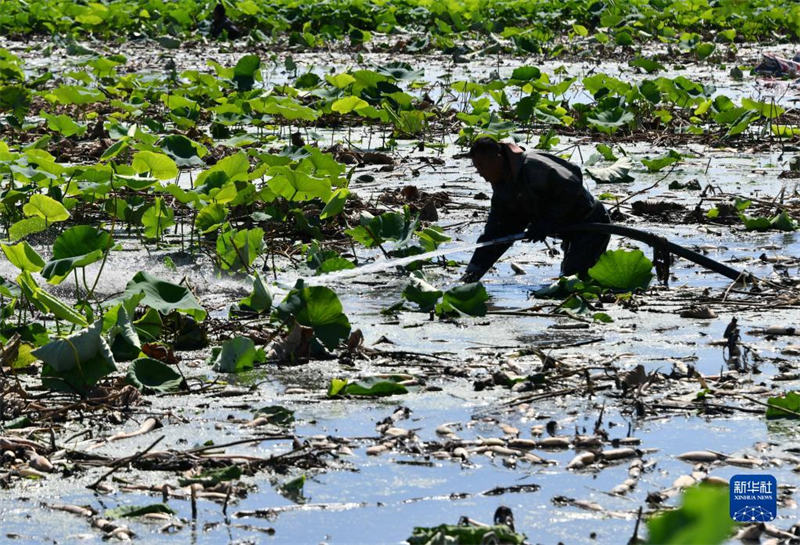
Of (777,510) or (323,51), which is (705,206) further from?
(323,51)

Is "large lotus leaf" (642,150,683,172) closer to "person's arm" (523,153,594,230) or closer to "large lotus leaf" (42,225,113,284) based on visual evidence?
"person's arm" (523,153,594,230)

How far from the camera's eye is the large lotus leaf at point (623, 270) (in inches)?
224

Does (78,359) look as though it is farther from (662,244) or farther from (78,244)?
(662,244)

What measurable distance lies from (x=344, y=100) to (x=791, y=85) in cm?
661

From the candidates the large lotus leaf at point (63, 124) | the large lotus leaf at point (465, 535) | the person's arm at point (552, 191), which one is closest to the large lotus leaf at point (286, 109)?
the large lotus leaf at point (63, 124)

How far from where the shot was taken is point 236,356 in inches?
177

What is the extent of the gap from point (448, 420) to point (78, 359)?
1.16 m

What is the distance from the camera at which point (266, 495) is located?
11.1 feet

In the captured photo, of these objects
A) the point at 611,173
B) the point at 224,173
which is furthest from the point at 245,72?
A: the point at 224,173

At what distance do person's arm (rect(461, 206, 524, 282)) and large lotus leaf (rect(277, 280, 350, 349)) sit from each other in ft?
5.55

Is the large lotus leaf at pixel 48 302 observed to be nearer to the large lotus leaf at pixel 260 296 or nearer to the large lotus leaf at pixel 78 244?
the large lotus leaf at pixel 78 244

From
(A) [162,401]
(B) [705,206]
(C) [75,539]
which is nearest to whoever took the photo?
(C) [75,539]

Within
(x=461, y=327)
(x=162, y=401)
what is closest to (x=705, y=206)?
(x=461, y=327)

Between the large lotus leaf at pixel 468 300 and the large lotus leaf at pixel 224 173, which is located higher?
the large lotus leaf at pixel 224 173
